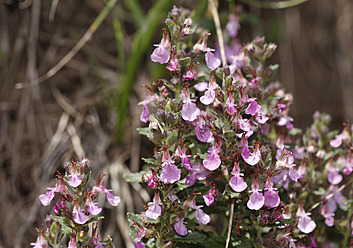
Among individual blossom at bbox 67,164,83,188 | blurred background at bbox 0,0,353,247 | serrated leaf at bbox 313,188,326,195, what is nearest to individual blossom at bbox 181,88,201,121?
individual blossom at bbox 67,164,83,188

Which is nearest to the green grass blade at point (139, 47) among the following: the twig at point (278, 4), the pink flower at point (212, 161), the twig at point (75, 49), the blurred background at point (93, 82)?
the blurred background at point (93, 82)

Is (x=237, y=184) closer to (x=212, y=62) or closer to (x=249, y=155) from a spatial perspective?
(x=249, y=155)

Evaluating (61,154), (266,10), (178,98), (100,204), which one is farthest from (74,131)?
(266,10)

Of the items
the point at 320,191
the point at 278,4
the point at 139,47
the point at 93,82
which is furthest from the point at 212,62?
the point at 93,82

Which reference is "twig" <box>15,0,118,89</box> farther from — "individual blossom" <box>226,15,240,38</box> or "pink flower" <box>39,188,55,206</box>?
"pink flower" <box>39,188,55,206</box>

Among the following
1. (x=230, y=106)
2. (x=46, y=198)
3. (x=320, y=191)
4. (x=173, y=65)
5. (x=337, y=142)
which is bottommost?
(x=320, y=191)

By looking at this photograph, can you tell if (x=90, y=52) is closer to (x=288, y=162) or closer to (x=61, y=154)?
(x=61, y=154)

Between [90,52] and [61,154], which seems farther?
[90,52]
